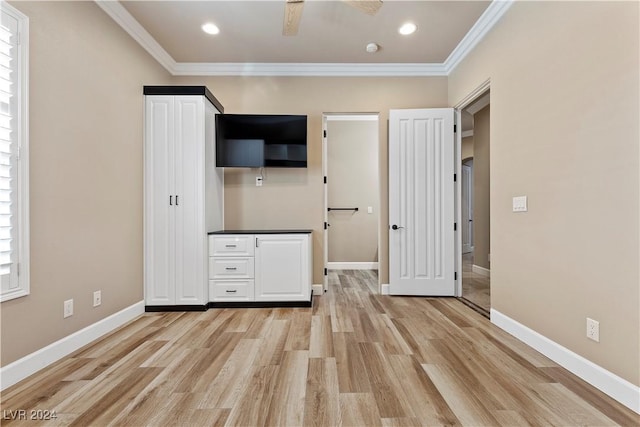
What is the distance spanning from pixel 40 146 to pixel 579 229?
3.54 metres

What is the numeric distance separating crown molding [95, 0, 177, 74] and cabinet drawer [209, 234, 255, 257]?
2.16m

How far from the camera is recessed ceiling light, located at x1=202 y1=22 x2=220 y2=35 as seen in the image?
3006mm

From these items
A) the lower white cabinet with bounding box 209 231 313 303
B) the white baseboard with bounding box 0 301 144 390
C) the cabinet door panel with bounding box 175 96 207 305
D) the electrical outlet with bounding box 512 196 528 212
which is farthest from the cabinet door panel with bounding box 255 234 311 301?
the electrical outlet with bounding box 512 196 528 212

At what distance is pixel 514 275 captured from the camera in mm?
2553

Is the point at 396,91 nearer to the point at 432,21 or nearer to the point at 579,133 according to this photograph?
the point at 432,21

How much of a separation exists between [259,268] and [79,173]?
5.96 feet

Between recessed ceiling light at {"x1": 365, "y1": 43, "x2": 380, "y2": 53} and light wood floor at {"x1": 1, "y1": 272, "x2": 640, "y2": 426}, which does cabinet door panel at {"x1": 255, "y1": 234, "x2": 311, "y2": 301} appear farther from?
recessed ceiling light at {"x1": 365, "y1": 43, "x2": 380, "y2": 53}

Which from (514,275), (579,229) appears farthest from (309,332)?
(579,229)

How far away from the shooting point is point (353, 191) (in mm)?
5832

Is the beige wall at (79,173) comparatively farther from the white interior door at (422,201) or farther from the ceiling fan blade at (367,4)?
the white interior door at (422,201)

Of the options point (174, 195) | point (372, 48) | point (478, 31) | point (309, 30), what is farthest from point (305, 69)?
point (174, 195)

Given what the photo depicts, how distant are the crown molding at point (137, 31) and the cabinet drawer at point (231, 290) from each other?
2628 mm

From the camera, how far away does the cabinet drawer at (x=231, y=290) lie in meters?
3.32

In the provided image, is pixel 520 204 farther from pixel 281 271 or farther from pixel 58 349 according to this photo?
pixel 58 349
